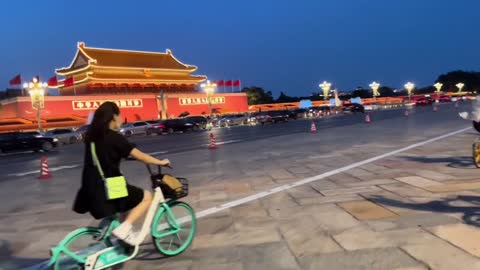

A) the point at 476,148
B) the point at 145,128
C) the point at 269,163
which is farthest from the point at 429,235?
the point at 145,128

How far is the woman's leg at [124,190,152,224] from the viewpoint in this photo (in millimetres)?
4566

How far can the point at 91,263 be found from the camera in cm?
440

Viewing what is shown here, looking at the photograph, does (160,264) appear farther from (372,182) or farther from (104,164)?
(372,182)

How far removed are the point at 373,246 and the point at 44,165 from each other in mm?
11317

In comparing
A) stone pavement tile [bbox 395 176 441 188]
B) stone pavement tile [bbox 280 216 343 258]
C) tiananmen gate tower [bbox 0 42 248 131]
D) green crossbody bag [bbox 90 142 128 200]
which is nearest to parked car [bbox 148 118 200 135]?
tiananmen gate tower [bbox 0 42 248 131]

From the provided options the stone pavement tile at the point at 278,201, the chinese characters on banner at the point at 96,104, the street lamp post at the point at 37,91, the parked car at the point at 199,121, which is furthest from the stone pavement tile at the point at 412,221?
the chinese characters on banner at the point at 96,104

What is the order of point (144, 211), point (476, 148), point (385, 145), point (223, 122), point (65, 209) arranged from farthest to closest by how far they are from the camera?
point (223, 122), point (385, 145), point (476, 148), point (65, 209), point (144, 211)

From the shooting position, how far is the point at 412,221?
588 centimetres

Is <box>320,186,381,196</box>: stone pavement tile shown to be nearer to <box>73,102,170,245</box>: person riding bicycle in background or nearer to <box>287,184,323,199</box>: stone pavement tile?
<box>287,184,323,199</box>: stone pavement tile

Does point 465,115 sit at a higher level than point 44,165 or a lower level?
higher

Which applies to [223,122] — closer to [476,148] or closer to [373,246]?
[476,148]

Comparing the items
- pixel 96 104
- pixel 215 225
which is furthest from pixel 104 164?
pixel 96 104

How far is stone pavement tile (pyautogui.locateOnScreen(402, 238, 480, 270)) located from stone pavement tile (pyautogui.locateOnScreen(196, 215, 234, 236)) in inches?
91.3

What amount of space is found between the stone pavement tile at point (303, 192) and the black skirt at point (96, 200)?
4.23 metres
